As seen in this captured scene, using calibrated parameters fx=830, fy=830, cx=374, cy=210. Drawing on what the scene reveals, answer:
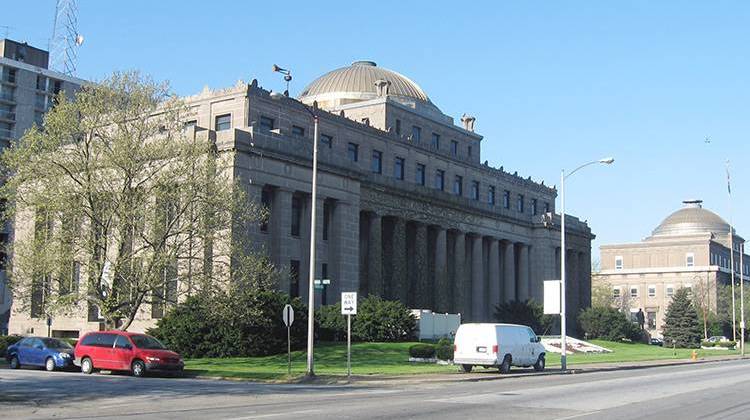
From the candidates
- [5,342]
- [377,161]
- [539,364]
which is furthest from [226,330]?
[377,161]

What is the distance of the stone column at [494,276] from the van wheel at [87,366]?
55594 mm

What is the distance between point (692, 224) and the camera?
521 ft

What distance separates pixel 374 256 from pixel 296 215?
35.7ft

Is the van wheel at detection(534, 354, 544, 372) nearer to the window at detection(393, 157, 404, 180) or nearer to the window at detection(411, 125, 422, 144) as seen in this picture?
the window at detection(393, 157, 404, 180)

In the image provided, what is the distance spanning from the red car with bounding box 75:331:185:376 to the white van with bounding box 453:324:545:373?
12.0 metres

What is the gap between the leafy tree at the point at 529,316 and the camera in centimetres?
7925

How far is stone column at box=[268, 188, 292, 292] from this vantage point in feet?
180

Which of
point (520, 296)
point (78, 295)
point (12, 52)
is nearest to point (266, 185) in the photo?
point (78, 295)

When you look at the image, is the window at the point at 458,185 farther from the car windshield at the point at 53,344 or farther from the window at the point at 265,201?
the car windshield at the point at 53,344

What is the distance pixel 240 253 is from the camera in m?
40.8

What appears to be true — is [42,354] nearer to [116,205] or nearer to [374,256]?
[116,205]

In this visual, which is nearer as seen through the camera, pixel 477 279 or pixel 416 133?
pixel 416 133

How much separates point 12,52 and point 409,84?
65925 mm

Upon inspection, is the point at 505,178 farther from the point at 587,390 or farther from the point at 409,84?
the point at 587,390
